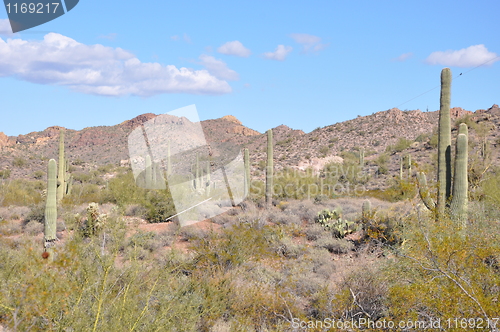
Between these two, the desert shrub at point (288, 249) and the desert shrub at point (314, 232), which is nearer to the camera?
the desert shrub at point (288, 249)

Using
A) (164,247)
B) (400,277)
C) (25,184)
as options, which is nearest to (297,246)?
(164,247)

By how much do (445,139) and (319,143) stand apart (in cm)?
3825

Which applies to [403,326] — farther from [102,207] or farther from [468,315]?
[102,207]

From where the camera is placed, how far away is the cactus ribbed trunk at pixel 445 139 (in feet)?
36.1

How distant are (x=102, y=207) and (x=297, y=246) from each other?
10305mm

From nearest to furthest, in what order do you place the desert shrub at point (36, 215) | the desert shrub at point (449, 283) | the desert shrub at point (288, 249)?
1. the desert shrub at point (449, 283)
2. the desert shrub at point (288, 249)
3. the desert shrub at point (36, 215)

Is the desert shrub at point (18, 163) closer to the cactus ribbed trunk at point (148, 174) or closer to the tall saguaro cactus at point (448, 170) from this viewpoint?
the cactus ribbed trunk at point (148, 174)

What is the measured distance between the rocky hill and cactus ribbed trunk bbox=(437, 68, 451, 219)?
1716cm

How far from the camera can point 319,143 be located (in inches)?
1944

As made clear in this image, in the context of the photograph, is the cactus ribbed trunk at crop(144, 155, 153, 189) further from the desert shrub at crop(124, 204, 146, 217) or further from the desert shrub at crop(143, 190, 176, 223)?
the desert shrub at crop(143, 190, 176, 223)

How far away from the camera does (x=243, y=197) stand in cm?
2088

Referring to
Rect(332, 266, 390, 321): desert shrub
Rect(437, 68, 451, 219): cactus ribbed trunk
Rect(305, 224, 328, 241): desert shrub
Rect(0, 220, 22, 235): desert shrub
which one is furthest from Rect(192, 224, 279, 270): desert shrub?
Rect(0, 220, 22, 235): desert shrub

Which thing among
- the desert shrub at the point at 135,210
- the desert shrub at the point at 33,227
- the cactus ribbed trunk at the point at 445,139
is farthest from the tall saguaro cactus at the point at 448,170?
the desert shrub at the point at 33,227

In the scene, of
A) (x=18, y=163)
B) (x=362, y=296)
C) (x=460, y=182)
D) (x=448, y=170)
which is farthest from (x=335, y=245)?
(x=18, y=163)
